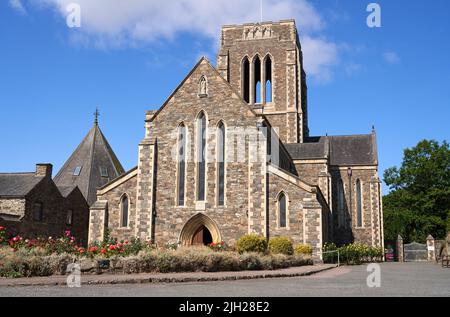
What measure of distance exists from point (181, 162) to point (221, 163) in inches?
101

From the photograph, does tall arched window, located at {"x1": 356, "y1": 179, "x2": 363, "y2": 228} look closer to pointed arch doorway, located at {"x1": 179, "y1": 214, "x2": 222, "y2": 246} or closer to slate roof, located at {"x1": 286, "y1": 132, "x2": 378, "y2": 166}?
slate roof, located at {"x1": 286, "y1": 132, "x2": 378, "y2": 166}

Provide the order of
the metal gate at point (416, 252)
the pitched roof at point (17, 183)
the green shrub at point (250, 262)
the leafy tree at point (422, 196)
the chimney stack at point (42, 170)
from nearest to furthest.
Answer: the green shrub at point (250, 262)
the pitched roof at point (17, 183)
the chimney stack at point (42, 170)
the metal gate at point (416, 252)
the leafy tree at point (422, 196)

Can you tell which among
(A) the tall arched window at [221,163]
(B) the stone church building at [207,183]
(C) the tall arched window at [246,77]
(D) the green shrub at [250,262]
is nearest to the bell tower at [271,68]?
(C) the tall arched window at [246,77]

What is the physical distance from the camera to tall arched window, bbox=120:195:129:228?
29797 millimetres

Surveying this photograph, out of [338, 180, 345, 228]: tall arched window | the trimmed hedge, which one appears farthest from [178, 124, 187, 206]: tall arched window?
[338, 180, 345, 228]: tall arched window

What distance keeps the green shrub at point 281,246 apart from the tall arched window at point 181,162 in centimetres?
663

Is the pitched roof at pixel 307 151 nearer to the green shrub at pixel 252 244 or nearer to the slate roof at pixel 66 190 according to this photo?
the green shrub at pixel 252 244

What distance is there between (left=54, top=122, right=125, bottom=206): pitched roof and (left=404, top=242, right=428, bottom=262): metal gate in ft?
101

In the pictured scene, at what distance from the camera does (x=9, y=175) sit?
1387 inches

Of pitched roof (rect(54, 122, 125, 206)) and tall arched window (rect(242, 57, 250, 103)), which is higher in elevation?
tall arched window (rect(242, 57, 250, 103))

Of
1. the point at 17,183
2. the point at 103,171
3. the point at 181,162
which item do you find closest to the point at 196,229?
the point at 181,162

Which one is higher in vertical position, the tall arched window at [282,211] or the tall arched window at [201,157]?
the tall arched window at [201,157]

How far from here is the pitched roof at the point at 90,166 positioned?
130 feet

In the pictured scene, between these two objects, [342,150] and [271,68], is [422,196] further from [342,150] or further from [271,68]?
[271,68]
